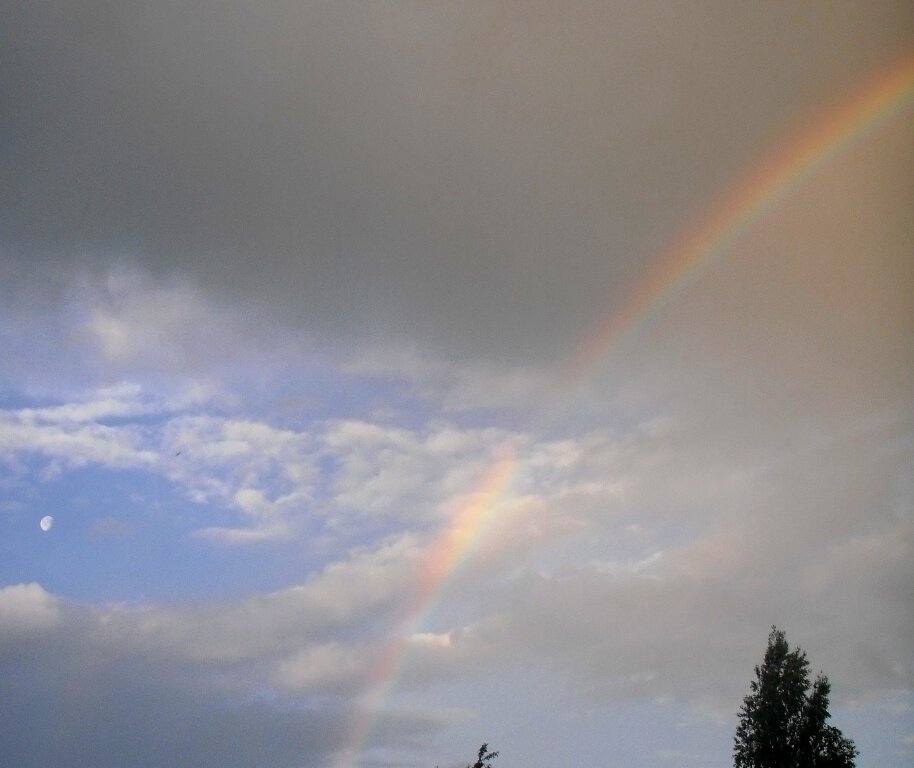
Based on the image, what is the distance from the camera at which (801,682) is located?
245 ft

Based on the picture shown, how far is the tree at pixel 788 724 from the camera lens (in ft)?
237

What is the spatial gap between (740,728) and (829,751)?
5.97 meters

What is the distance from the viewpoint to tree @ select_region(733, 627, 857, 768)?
72.4m

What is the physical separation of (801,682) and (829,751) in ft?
15.5

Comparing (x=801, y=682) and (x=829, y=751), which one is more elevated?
(x=801, y=682)

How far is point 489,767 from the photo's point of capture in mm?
73000

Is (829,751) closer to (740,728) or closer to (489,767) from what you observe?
(740,728)

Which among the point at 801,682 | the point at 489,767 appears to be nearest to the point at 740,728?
the point at 801,682

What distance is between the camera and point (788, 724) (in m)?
73.9

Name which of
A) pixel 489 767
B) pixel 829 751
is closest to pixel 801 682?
pixel 829 751

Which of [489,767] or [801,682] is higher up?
[801,682]

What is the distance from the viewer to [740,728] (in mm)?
75250

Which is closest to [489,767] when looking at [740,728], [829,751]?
[740,728]

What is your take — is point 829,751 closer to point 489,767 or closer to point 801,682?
point 801,682
